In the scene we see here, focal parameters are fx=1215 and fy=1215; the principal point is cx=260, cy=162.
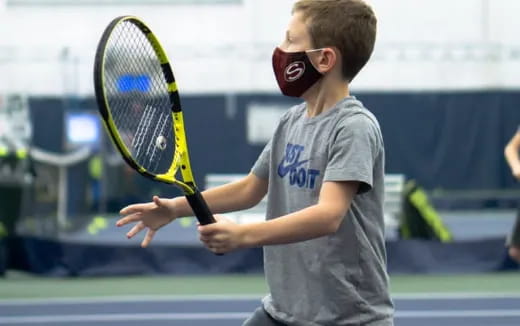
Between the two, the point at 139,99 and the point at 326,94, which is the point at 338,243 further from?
the point at 139,99

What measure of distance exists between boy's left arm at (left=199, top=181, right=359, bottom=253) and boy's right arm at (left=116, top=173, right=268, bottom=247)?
11.2 inches

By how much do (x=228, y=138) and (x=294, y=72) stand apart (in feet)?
41.5

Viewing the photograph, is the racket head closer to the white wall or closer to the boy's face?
the boy's face

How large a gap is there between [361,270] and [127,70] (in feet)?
2.99

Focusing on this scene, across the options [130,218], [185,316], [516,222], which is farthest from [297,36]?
[185,316]

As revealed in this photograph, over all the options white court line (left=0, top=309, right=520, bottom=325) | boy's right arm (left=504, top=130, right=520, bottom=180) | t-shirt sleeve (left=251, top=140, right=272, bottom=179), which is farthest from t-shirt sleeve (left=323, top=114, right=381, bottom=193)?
white court line (left=0, top=309, right=520, bottom=325)

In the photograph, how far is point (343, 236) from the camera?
296cm

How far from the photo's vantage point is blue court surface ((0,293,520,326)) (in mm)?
7328

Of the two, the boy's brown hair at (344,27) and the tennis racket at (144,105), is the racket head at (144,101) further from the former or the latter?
the boy's brown hair at (344,27)

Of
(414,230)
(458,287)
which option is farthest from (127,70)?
(414,230)

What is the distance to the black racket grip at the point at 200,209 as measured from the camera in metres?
2.84

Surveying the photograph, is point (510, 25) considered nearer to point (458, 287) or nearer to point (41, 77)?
point (41, 77)

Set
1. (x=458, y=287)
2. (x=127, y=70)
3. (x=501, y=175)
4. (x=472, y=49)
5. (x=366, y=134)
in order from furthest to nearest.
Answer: (x=472, y=49) < (x=501, y=175) < (x=458, y=287) < (x=127, y=70) < (x=366, y=134)

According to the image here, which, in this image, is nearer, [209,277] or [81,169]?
[209,277]
